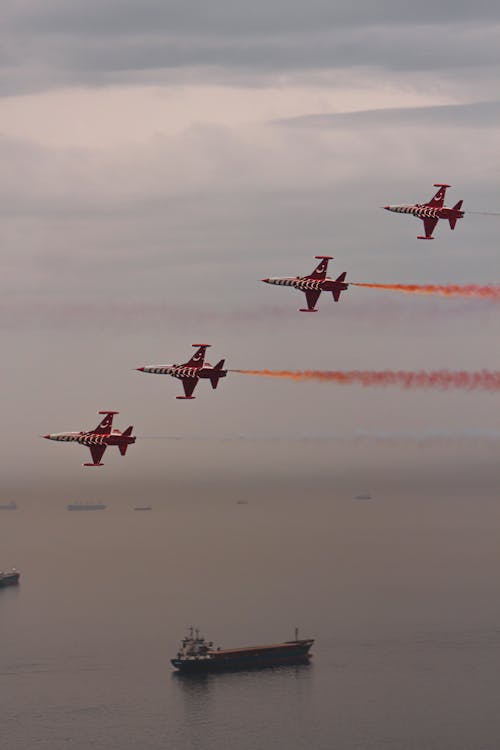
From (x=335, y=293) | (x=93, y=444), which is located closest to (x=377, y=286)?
(x=335, y=293)

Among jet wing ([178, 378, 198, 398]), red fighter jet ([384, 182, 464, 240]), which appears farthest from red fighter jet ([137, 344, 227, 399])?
red fighter jet ([384, 182, 464, 240])

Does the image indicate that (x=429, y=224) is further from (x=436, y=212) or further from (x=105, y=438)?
(x=105, y=438)

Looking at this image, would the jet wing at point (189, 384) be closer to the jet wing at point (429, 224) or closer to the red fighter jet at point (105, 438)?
the red fighter jet at point (105, 438)

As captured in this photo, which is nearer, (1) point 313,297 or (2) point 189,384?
(2) point 189,384

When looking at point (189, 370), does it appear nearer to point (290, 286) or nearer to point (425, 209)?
point (290, 286)

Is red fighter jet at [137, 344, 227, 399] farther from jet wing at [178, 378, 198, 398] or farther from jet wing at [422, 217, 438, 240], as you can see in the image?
jet wing at [422, 217, 438, 240]

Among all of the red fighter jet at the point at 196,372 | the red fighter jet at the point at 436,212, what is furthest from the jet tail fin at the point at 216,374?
the red fighter jet at the point at 436,212

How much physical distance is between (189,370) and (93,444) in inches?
771

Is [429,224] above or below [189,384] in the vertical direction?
above

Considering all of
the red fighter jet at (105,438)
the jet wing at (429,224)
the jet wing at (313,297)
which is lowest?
the red fighter jet at (105,438)

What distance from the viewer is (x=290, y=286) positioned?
19838cm

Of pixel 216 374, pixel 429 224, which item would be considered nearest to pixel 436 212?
pixel 429 224

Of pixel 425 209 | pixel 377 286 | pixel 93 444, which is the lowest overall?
pixel 93 444

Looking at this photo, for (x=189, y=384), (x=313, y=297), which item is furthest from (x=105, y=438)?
(x=313, y=297)
